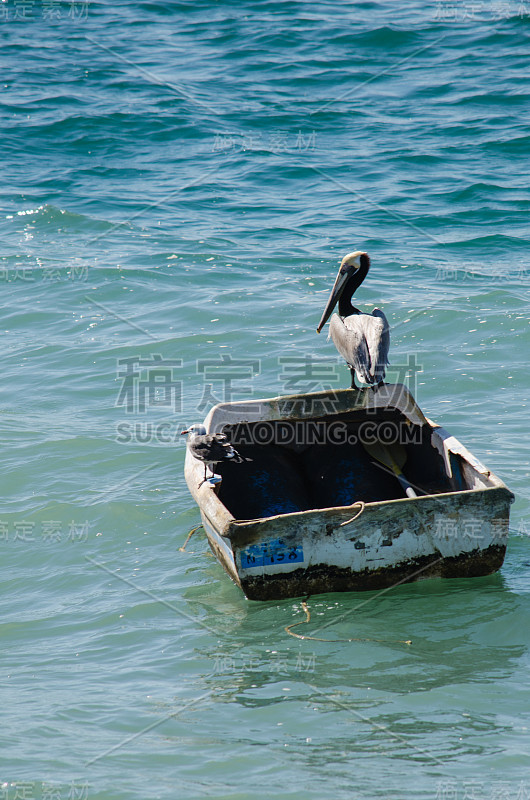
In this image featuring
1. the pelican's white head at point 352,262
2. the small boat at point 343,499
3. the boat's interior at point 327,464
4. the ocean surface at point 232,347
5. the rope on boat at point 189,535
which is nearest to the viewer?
the ocean surface at point 232,347

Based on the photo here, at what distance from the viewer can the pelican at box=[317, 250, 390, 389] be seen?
5.75m

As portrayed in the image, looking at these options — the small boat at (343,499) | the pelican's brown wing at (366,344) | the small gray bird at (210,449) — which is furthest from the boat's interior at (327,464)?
the small gray bird at (210,449)

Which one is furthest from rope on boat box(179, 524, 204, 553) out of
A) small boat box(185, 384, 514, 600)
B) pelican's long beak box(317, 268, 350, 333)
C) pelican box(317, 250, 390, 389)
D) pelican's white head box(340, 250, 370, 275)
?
pelican's white head box(340, 250, 370, 275)

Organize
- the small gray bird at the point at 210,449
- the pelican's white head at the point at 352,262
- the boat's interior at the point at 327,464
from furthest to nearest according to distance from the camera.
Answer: the pelican's white head at the point at 352,262 → the boat's interior at the point at 327,464 → the small gray bird at the point at 210,449

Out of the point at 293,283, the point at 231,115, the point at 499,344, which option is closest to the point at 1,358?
the point at 293,283

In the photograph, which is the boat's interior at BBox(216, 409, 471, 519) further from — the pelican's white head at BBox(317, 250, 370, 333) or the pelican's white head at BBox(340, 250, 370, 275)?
Result: the pelican's white head at BBox(340, 250, 370, 275)

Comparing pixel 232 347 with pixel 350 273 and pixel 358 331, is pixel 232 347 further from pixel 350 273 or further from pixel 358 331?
pixel 358 331

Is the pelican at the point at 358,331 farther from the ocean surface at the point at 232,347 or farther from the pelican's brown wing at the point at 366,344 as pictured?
the ocean surface at the point at 232,347

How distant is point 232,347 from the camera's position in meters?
9.07

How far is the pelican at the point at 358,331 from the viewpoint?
5.75 m

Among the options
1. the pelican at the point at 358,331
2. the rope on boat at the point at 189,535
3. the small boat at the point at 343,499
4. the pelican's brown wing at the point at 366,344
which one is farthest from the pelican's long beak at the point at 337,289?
the rope on boat at the point at 189,535

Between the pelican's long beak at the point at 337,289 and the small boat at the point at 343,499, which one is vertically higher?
the pelican's long beak at the point at 337,289

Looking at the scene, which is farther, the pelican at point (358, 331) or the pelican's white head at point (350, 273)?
the pelican's white head at point (350, 273)

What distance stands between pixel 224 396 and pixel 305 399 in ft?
7.21
